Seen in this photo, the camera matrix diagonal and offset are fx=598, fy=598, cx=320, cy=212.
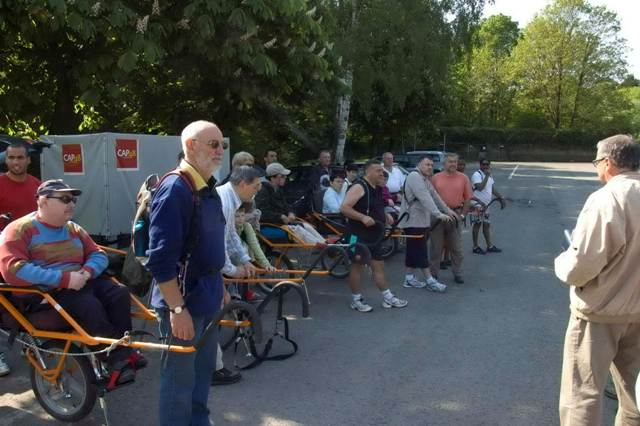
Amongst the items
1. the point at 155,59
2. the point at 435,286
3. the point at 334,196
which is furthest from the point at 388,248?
the point at 155,59

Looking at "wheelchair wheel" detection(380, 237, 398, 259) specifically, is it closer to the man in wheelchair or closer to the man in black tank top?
the man in black tank top

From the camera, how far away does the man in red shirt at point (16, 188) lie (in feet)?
17.9

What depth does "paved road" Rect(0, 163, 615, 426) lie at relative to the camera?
4.27 metres

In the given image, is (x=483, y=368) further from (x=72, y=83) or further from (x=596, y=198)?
(x=72, y=83)

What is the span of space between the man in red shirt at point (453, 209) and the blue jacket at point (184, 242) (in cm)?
535

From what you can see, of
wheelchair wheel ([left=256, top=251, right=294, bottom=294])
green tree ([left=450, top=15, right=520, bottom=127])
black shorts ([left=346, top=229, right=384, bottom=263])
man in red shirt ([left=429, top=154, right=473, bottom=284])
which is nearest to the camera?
black shorts ([left=346, top=229, right=384, bottom=263])

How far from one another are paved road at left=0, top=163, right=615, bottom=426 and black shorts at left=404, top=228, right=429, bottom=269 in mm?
372

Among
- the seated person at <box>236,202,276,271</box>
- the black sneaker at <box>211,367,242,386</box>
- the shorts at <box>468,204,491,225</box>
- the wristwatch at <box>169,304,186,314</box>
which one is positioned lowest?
the black sneaker at <box>211,367,242,386</box>

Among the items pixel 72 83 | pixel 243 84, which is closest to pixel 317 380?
pixel 243 84

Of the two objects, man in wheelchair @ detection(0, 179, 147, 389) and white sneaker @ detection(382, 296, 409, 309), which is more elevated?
man in wheelchair @ detection(0, 179, 147, 389)

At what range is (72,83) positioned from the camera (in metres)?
9.79

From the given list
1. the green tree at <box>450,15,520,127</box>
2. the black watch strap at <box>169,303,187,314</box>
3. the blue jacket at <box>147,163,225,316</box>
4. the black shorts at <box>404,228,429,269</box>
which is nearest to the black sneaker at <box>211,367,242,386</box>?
the blue jacket at <box>147,163,225,316</box>

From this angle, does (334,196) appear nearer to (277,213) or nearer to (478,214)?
(277,213)

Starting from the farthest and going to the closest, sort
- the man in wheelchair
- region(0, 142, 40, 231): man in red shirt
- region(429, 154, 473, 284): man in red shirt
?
region(429, 154, 473, 284): man in red shirt → region(0, 142, 40, 231): man in red shirt → the man in wheelchair
